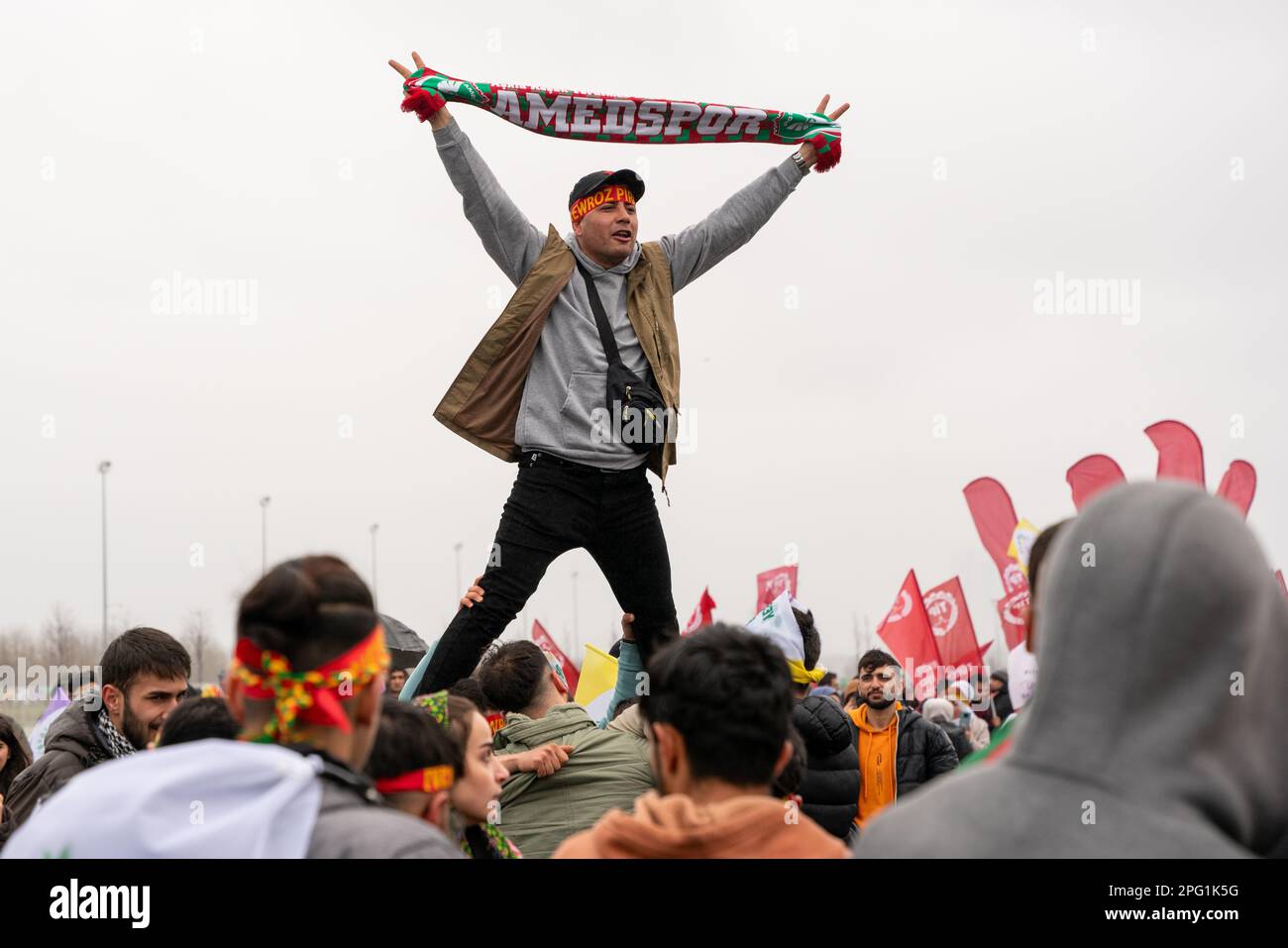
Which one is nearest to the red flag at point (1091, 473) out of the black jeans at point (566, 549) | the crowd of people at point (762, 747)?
the black jeans at point (566, 549)

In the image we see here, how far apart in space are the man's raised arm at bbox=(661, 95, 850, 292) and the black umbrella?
3113 mm

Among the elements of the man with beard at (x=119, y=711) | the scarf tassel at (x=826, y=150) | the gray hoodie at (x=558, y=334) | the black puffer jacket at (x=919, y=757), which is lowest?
the black puffer jacket at (x=919, y=757)

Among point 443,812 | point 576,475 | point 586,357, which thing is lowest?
point 443,812

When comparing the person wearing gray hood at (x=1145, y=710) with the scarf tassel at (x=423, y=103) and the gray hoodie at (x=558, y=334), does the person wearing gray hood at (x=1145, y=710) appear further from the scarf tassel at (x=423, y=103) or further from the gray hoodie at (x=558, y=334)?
the scarf tassel at (x=423, y=103)

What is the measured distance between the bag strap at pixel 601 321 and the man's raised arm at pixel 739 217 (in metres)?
0.45

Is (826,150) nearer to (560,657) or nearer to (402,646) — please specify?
(402,646)

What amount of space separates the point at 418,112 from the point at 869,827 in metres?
3.97

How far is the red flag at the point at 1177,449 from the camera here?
12.9 m

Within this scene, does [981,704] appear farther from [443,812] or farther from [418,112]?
[443,812]

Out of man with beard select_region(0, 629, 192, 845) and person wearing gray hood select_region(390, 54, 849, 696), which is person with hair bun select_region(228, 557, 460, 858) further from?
man with beard select_region(0, 629, 192, 845)

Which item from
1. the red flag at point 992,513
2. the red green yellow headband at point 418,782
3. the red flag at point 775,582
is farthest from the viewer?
the red flag at point 992,513

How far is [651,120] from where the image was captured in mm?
6066

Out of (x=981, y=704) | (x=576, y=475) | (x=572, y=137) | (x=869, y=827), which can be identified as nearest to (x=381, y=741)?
(x=869, y=827)

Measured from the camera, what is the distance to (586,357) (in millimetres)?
5668
